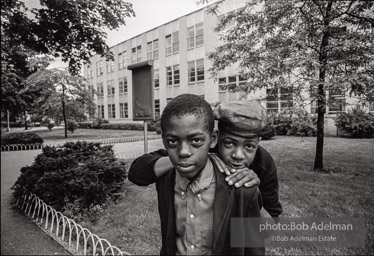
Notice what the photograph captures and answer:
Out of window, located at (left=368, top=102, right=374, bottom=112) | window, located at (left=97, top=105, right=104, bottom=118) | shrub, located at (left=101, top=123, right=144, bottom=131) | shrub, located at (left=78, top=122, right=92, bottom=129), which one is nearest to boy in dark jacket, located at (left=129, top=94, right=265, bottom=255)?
window, located at (left=368, top=102, right=374, bottom=112)

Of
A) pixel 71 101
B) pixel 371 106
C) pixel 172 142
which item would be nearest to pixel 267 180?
pixel 172 142

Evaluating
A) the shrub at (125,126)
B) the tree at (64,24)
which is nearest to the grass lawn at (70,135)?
the shrub at (125,126)

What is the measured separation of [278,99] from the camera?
4.09 m

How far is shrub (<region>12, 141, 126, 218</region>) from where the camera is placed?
4086 mm

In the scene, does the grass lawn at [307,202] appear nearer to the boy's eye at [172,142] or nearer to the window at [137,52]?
the boy's eye at [172,142]

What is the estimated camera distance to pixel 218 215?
2.96 feet

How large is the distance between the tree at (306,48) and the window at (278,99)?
A: 0.13 metres

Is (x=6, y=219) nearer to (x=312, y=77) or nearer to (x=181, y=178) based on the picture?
(x=181, y=178)

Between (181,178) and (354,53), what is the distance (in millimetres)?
1999

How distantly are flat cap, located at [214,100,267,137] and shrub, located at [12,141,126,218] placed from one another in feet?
12.5

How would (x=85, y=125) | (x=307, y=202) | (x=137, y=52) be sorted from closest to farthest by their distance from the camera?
(x=137, y=52), (x=307, y=202), (x=85, y=125)

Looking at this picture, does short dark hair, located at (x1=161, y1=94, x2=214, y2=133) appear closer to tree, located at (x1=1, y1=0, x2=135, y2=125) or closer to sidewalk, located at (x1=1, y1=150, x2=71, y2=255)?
tree, located at (x1=1, y1=0, x2=135, y2=125)

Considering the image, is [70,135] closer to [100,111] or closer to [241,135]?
[100,111]

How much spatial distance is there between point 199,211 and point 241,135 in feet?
1.15
